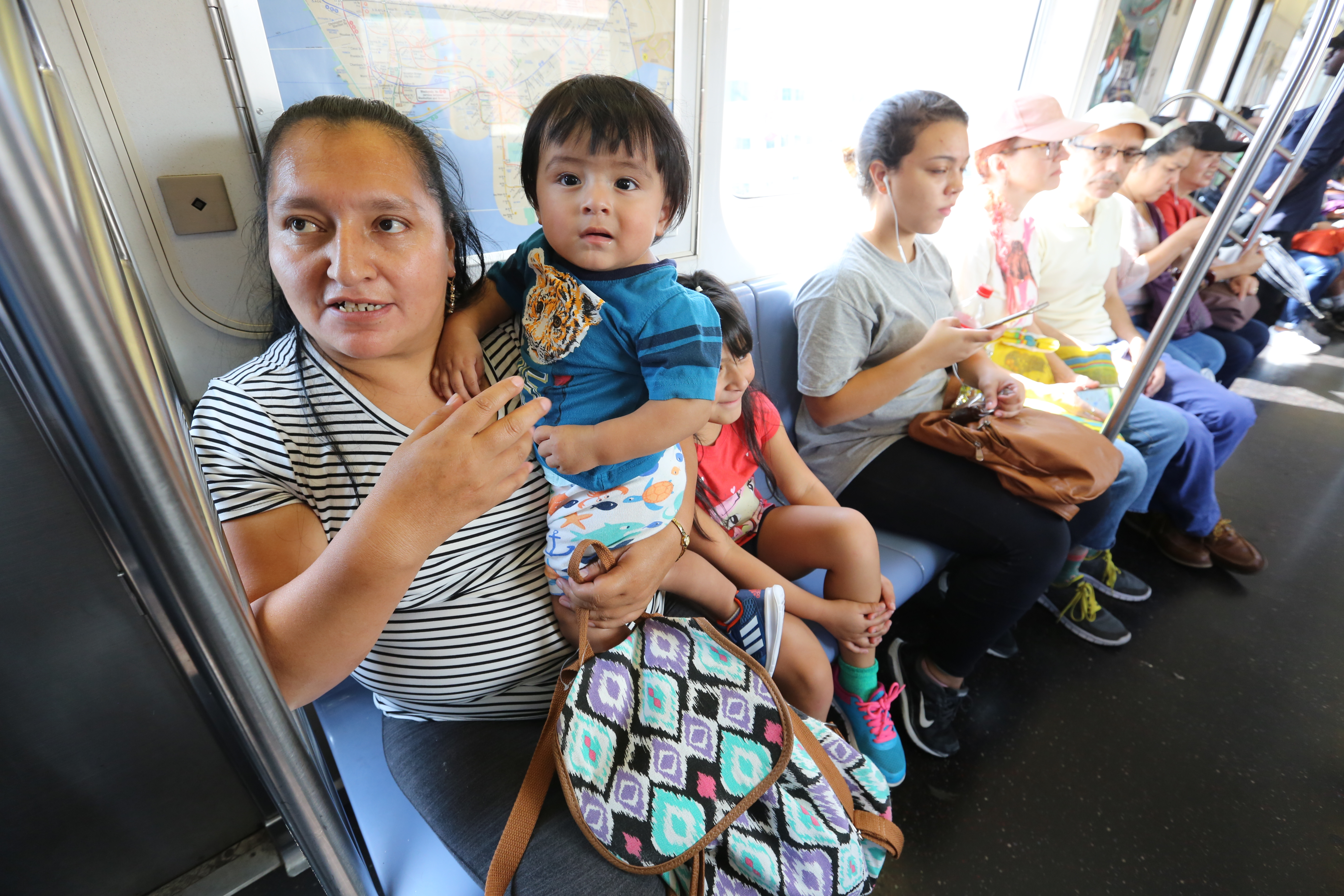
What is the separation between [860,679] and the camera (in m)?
1.57

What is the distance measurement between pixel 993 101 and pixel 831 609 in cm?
324

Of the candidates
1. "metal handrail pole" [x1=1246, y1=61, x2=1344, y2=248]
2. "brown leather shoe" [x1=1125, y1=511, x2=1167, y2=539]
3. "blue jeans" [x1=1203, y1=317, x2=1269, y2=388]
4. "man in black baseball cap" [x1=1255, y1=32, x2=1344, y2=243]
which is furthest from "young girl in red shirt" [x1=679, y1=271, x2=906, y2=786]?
"blue jeans" [x1=1203, y1=317, x2=1269, y2=388]

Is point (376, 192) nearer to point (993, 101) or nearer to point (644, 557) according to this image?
point (644, 557)

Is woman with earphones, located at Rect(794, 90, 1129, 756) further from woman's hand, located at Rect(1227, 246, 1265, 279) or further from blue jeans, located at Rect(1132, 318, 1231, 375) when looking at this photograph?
woman's hand, located at Rect(1227, 246, 1265, 279)

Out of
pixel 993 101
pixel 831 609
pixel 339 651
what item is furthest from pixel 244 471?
pixel 993 101

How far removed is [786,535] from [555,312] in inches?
33.7

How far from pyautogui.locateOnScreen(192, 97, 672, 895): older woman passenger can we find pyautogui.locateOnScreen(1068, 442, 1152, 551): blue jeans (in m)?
1.58

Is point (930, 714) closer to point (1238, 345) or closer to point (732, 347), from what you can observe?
point (732, 347)

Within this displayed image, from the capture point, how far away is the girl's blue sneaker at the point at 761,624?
1197mm

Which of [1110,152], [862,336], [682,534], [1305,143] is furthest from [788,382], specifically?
[1305,143]

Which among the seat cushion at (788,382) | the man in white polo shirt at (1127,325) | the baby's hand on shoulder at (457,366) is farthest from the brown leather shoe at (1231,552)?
the baby's hand on shoulder at (457,366)

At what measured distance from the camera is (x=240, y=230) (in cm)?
123

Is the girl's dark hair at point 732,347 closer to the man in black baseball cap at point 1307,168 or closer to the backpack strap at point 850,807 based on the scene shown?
the backpack strap at point 850,807

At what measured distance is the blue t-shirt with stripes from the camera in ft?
3.21
